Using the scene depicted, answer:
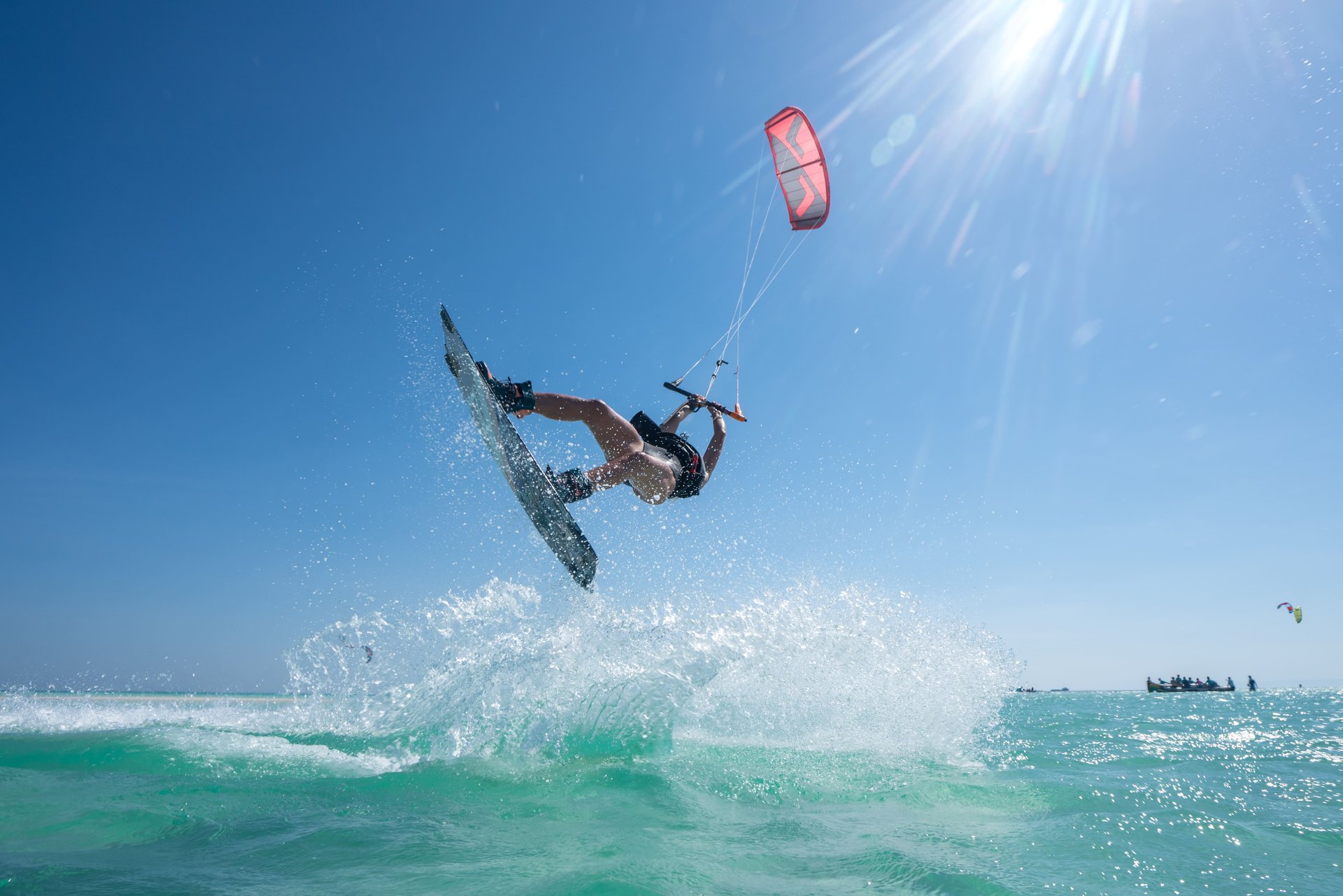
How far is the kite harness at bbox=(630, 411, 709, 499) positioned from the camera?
695 centimetres

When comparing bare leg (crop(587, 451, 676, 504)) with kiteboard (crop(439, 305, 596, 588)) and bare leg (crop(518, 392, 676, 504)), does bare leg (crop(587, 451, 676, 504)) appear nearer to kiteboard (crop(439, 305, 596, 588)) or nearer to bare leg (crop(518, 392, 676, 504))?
bare leg (crop(518, 392, 676, 504))

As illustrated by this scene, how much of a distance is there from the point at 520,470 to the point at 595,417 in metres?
0.89

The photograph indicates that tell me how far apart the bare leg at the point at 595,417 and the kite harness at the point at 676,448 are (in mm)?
502

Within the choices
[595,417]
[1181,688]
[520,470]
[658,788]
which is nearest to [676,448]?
[595,417]

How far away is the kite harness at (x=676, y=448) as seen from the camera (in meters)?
6.95

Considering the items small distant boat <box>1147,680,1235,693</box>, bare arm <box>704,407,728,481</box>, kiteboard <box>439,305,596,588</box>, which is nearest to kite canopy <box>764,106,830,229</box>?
bare arm <box>704,407,728,481</box>

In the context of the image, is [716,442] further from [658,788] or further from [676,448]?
[658,788]

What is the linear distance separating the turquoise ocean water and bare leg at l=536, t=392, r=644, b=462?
1683 millimetres

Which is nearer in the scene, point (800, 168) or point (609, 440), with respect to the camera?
point (609, 440)

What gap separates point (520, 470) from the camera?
6184mm

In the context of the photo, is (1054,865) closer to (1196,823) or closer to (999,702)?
(1196,823)

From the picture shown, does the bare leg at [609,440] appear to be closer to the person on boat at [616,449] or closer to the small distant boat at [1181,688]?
the person on boat at [616,449]

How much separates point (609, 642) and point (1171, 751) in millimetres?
7420

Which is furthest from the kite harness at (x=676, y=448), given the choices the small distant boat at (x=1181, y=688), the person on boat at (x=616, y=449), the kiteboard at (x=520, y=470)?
the small distant boat at (x=1181, y=688)
